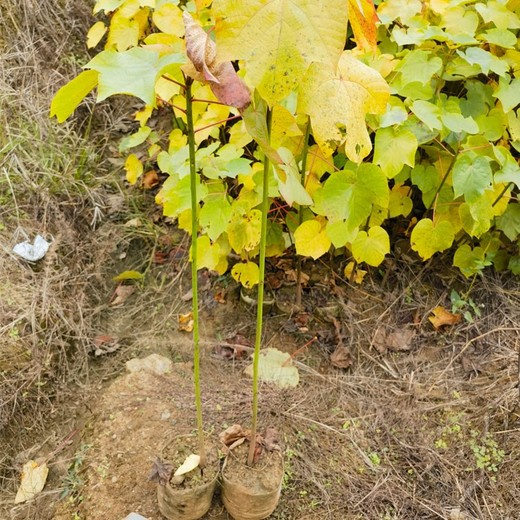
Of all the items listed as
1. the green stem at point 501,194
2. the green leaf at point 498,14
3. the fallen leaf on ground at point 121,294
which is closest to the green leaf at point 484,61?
the green leaf at point 498,14

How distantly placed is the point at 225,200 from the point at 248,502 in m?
0.86

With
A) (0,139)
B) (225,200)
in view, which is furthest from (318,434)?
(0,139)

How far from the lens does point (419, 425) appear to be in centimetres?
163

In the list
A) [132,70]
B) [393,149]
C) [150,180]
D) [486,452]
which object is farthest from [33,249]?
[486,452]

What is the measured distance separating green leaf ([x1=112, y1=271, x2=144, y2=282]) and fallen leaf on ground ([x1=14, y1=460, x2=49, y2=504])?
0.79 meters

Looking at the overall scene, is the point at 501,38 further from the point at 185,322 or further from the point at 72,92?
the point at 185,322

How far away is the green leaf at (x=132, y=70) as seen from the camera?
60cm

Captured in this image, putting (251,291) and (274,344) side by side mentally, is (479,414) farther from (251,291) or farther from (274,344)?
(251,291)

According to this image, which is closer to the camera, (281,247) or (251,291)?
(281,247)

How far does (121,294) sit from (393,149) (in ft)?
4.23

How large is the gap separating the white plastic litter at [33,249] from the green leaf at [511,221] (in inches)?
68.7

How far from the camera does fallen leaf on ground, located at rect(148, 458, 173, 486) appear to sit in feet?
4.03

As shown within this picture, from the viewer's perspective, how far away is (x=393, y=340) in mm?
1873

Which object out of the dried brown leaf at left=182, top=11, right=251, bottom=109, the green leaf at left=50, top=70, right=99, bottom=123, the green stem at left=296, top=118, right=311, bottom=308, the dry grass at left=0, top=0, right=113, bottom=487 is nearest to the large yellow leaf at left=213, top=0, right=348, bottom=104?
the dried brown leaf at left=182, top=11, right=251, bottom=109
